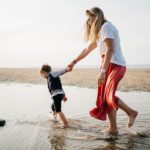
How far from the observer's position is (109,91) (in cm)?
561

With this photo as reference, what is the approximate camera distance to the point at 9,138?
568cm

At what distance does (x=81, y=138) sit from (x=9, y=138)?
1256mm

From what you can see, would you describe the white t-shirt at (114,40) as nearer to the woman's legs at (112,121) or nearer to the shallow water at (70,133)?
the woman's legs at (112,121)

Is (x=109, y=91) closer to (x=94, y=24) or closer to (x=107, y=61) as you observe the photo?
(x=107, y=61)

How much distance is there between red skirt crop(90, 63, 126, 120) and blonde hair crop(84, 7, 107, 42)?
0.58 metres

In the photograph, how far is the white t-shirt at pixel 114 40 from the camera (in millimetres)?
5355

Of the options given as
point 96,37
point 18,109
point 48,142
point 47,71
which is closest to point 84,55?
point 96,37

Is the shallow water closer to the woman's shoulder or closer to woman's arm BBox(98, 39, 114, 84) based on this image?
woman's arm BBox(98, 39, 114, 84)

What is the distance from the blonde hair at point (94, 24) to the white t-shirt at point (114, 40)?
0.13 metres

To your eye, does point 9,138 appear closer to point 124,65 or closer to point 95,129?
point 95,129

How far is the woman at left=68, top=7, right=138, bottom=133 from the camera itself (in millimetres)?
5379

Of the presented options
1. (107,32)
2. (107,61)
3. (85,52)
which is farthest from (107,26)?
(85,52)

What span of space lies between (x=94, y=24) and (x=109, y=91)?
1.18 m

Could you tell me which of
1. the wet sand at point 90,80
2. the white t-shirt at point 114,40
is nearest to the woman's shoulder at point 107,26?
the white t-shirt at point 114,40
